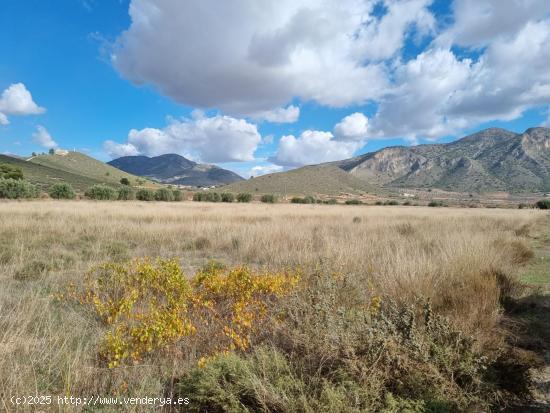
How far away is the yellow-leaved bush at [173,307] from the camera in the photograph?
3447mm

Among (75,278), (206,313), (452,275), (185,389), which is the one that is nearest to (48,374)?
(185,389)

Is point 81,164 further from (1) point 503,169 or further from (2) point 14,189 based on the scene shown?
(1) point 503,169

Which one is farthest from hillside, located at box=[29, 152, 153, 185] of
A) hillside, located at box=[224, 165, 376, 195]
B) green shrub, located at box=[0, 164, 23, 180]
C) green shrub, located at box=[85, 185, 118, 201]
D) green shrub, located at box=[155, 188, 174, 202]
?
green shrub, located at box=[85, 185, 118, 201]

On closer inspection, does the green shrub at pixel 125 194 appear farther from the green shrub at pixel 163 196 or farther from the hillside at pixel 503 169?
the hillside at pixel 503 169

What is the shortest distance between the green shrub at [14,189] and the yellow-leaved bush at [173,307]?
48090mm

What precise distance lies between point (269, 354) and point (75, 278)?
18.0 feet

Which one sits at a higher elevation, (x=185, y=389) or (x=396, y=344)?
(x=396, y=344)

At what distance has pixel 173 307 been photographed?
4340 mm

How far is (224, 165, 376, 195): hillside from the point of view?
354ft

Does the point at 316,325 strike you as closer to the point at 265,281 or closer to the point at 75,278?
the point at 265,281

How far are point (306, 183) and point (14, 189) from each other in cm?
8580

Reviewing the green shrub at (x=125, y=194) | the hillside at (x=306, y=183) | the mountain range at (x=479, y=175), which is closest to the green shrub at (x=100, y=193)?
the green shrub at (x=125, y=194)

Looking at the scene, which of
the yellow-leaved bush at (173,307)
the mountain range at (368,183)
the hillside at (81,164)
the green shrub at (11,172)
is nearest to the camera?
the yellow-leaved bush at (173,307)

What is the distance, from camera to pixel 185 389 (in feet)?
9.78
